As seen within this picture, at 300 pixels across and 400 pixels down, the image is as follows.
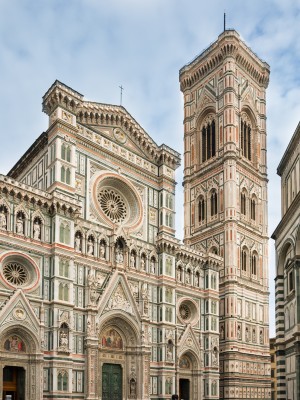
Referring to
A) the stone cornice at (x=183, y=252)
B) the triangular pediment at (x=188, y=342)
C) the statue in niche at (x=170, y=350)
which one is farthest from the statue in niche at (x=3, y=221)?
the triangular pediment at (x=188, y=342)

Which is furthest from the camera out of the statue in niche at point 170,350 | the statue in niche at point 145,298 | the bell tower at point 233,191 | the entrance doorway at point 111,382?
the bell tower at point 233,191

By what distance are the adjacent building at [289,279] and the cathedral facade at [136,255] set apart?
1585 centimetres

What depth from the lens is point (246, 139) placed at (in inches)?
2355

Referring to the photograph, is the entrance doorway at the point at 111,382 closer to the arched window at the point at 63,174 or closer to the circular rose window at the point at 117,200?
the circular rose window at the point at 117,200

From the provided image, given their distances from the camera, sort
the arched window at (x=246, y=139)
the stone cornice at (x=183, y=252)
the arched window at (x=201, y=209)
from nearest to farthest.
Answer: the stone cornice at (x=183, y=252), the arched window at (x=201, y=209), the arched window at (x=246, y=139)

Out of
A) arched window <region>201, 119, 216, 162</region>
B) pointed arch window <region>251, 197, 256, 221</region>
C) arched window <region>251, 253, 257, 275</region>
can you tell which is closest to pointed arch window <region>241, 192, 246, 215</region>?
pointed arch window <region>251, 197, 256, 221</region>

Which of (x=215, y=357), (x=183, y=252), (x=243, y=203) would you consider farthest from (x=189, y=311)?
(x=243, y=203)

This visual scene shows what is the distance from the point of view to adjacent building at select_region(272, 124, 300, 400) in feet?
71.6

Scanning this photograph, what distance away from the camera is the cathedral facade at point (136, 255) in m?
35.7

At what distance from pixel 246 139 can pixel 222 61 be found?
856cm

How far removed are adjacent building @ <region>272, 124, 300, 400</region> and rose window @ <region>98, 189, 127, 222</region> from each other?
744 inches

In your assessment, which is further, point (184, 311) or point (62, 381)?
point (184, 311)

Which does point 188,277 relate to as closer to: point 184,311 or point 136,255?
point 184,311

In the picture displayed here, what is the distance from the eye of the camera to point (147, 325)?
139ft
